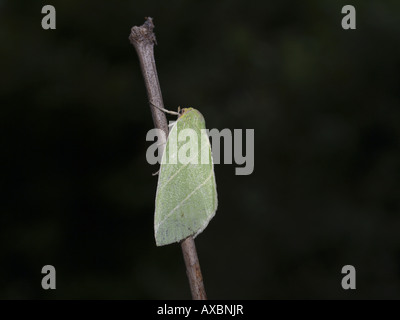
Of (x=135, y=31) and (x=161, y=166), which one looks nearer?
(x=135, y=31)

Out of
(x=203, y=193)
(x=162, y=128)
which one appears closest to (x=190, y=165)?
(x=203, y=193)

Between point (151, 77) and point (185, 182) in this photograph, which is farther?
point (185, 182)

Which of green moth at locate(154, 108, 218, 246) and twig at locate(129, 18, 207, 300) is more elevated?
twig at locate(129, 18, 207, 300)

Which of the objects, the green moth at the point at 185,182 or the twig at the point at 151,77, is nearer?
the twig at the point at 151,77

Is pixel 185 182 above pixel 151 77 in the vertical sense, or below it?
below

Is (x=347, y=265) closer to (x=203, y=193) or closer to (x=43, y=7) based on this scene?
(x=203, y=193)

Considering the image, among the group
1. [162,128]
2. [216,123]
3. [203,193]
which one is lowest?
[203,193]

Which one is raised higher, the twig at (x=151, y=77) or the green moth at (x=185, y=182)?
the twig at (x=151, y=77)

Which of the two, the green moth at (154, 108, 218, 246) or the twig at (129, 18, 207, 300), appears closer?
the twig at (129, 18, 207, 300)
